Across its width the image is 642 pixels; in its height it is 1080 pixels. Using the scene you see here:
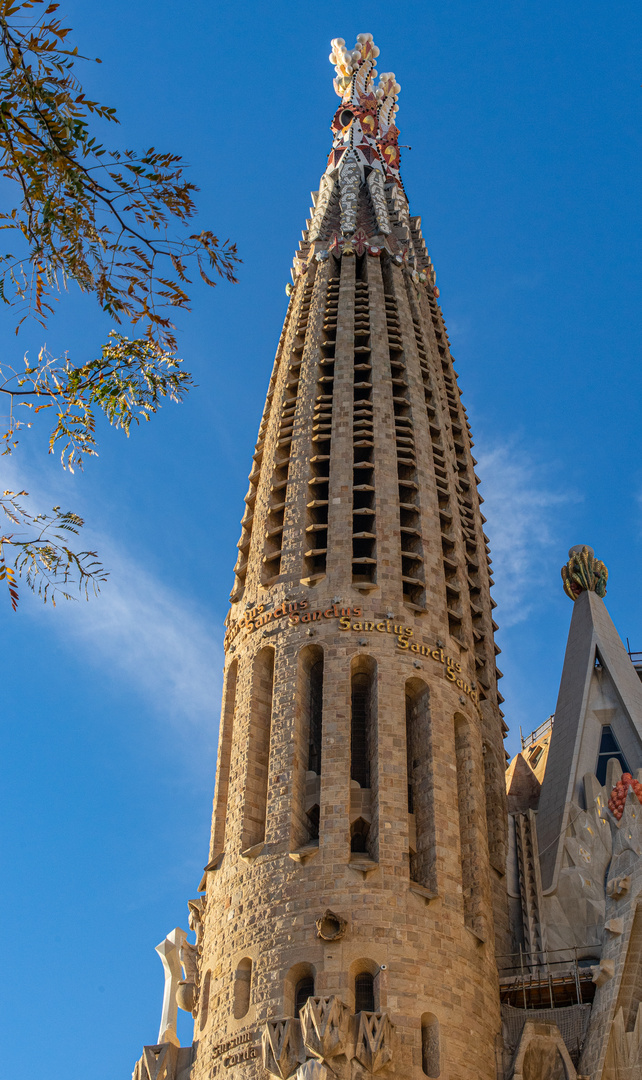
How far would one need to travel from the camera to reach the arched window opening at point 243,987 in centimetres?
3234

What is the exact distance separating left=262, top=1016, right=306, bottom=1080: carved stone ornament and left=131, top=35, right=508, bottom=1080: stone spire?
45mm

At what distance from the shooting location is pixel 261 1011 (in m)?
31.7

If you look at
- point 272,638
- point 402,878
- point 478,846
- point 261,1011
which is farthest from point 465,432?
point 261,1011

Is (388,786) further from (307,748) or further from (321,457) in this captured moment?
(321,457)

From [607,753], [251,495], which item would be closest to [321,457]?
[251,495]

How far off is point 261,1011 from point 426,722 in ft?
30.8

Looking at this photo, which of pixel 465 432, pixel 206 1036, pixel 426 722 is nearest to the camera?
pixel 206 1036

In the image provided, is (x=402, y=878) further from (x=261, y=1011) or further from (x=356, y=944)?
(x=261, y=1011)

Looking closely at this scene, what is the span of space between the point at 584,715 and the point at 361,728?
455 inches

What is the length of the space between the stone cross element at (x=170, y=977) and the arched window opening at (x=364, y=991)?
7196 mm

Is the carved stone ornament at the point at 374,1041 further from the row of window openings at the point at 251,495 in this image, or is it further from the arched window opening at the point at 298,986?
the row of window openings at the point at 251,495

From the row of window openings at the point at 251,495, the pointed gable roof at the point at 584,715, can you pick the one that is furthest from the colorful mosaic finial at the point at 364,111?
the pointed gable roof at the point at 584,715

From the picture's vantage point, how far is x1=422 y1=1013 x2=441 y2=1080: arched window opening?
102 ft

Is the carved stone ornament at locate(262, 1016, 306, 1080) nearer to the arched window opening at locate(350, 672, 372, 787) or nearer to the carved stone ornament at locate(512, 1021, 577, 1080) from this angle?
the carved stone ornament at locate(512, 1021, 577, 1080)
